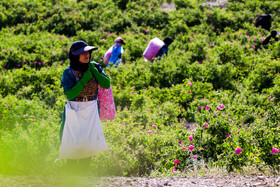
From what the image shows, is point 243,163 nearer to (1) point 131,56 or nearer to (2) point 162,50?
(2) point 162,50

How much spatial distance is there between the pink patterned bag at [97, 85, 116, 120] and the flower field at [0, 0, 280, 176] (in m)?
0.58

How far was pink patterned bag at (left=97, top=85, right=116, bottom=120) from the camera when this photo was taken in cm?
411

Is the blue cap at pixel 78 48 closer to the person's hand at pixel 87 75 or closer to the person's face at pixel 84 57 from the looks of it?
the person's face at pixel 84 57

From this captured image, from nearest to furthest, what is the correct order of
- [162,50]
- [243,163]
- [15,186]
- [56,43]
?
1. [15,186]
2. [243,163]
3. [162,50]
4. [56,43]

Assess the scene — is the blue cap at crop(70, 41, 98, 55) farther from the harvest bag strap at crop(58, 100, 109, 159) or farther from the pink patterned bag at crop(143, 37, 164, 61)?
the pink patterned bag at crop(143, 37, 164, 61)

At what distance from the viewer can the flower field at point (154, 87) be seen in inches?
171

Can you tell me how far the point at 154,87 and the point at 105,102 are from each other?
3230 millimetres

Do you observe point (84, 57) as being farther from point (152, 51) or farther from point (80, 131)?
point (152, 51)

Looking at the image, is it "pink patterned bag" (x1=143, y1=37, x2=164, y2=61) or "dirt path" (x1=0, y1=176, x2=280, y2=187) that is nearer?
"dirt path" (x1=0, y1=176, x2=280, y2=187)

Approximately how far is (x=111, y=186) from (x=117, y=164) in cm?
114

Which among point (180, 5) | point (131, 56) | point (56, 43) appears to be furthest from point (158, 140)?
point (180, 5)

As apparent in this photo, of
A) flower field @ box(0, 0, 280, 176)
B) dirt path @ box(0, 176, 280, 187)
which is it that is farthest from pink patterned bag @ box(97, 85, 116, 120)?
dirt path @ box(0, 176, 280, 187)

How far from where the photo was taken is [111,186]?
3.27 meters

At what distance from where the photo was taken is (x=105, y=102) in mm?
4141
